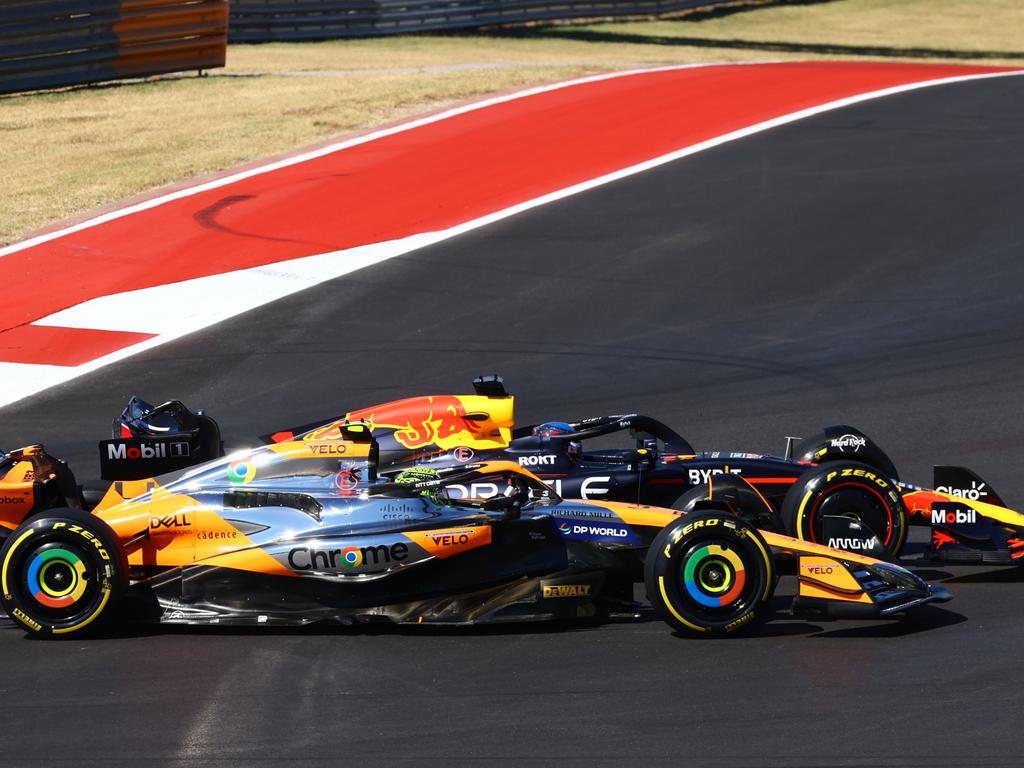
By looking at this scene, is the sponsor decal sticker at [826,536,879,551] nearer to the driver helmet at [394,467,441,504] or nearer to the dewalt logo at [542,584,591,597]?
the dewalt logo at [542,584,591,597]

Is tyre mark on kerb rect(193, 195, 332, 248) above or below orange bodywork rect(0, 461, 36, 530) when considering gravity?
above

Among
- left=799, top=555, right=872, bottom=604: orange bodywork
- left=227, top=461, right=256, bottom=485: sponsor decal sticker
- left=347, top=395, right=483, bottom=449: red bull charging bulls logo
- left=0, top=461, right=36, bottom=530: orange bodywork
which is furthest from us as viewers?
left=347, top=395, right=483, bottom=449: red bull charging bulls logo

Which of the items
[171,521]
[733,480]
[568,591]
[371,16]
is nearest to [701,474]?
[733,480]

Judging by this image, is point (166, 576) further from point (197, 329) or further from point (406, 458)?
point (197, 329)

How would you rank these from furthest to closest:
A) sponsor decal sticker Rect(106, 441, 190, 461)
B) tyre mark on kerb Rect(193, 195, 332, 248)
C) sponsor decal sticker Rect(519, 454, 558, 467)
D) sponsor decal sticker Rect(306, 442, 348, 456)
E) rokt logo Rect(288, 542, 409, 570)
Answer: tyre mark on kerb Rect(193, 195, 332, 248), sponsor decal sticker Rect(106, 441, 190, 461), sponsor decal sticker Rect(519, 454, 558, 467), sponsor decal sticker Rect(306, 442, 348, 456), rokt logo Rect(288, 542, 409, 570)

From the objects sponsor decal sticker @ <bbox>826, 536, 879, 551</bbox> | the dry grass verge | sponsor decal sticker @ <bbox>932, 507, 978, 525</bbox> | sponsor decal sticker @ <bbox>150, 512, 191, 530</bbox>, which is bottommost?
sponsor decal sticker @ <bbox>826, 536, 879, 551</bbox>

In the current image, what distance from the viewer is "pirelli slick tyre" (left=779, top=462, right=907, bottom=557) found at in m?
8.09

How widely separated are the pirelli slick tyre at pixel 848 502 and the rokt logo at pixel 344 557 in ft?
7.43

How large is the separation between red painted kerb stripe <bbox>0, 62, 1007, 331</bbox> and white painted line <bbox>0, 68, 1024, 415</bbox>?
0.25 m

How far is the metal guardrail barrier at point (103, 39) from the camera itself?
2252cm

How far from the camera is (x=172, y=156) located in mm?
19891

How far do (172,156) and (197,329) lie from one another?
7252mm

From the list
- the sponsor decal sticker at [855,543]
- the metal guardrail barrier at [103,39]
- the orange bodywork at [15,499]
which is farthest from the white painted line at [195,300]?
the metal guardrail barrier at [103,39]

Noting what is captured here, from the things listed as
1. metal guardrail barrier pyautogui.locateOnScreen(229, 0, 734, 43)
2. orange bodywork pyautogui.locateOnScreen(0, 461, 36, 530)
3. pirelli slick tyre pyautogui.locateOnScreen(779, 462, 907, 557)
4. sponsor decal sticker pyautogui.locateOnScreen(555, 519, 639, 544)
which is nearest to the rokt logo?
sponsor decal sticker pyautogui.locateOnScreen(555, 519, 639, 544)
